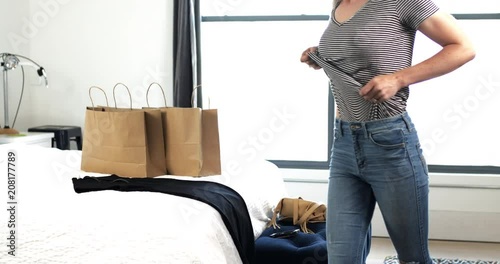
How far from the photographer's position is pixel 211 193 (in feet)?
7.88

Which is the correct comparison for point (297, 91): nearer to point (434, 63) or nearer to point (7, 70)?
point (7, 70)

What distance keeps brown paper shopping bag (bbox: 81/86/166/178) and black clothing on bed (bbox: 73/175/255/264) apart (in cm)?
21

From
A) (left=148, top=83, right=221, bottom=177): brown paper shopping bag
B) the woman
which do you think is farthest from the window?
the woman

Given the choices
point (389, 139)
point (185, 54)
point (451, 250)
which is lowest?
point (451, 250)

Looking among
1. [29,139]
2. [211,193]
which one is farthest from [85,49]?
[211,193]

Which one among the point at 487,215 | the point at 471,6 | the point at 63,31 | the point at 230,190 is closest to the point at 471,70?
the point at 471,6

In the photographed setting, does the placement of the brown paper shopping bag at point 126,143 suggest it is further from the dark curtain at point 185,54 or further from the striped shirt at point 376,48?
the dark curtain at point 185,54

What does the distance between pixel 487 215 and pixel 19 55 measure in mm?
3278

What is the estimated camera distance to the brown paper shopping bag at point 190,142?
284 centimetres

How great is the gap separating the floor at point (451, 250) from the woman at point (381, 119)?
2.09 m

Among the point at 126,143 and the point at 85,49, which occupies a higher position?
the point at 85,49

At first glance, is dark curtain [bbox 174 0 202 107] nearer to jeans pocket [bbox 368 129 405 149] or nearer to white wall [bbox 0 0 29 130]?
white wall [bbox 0 0 29 130]

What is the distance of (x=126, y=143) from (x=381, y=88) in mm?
1532

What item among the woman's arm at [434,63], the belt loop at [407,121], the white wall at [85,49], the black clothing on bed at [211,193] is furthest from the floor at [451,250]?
the woman's arm at [434,63]
